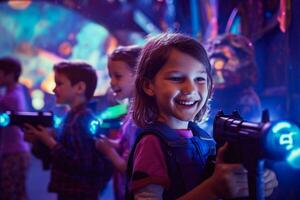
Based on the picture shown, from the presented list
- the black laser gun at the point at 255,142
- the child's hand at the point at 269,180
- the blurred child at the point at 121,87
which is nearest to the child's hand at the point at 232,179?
the black laser gun at the point at 255,142

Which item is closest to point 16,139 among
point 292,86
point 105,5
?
point 105,5

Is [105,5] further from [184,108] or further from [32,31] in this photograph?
[184,108]

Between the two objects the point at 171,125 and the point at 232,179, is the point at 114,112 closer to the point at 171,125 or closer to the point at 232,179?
the point at 171,125

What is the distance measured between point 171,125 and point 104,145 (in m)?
0.65

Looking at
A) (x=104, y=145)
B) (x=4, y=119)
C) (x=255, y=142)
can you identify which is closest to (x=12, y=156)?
(x=4, y=119)

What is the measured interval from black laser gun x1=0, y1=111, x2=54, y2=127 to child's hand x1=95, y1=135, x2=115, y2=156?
11.3 inches

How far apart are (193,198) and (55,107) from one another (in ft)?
4.17

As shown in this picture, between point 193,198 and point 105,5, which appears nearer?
point 193,198

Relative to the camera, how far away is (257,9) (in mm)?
2467

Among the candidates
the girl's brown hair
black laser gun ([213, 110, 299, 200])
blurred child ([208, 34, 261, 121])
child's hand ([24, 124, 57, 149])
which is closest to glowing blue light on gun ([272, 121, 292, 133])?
black laser gun ([213, 110, 299, 200])

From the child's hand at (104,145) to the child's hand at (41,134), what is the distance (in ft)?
0.67

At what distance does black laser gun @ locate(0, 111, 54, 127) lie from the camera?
1721 mm

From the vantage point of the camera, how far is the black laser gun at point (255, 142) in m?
0.63

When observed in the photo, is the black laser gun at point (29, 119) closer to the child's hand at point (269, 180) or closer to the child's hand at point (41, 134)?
the child's hand at point (41, 134)
